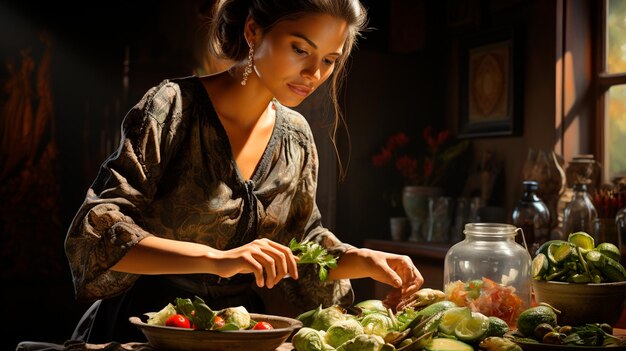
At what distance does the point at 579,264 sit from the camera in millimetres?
1750

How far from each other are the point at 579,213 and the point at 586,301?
1400 mm

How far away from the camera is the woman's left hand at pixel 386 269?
1815mm

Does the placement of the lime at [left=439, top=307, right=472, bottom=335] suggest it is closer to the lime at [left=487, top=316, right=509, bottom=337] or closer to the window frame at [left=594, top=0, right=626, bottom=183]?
the lime at [left=487, top=316, right=509, bottom=337]

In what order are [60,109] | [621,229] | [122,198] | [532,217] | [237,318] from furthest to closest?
[60,109]
[532,217]
[621,229]
[122,198]
[237,318]

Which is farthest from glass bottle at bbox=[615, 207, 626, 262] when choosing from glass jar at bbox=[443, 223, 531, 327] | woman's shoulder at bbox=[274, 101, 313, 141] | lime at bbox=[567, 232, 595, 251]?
woman's shoulder at bbox=[274, 101, 313, 141]

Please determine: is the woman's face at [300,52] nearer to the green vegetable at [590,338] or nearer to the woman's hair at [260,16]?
the woman's hair at [260,16]

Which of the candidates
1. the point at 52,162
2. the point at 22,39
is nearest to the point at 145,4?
the point at 22,39

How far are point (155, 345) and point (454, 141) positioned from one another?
328cm

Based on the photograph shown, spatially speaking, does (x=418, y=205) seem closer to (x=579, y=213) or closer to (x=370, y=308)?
(x=579, y=213)

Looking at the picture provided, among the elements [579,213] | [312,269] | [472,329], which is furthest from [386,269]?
[579,213]

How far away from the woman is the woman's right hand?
0.08 m

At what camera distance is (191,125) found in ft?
6.30

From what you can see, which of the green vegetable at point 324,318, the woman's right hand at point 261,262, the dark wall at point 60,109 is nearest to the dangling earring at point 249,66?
the woman's right hand at point 261,262

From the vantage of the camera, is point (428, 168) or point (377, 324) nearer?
point (377, 324)
